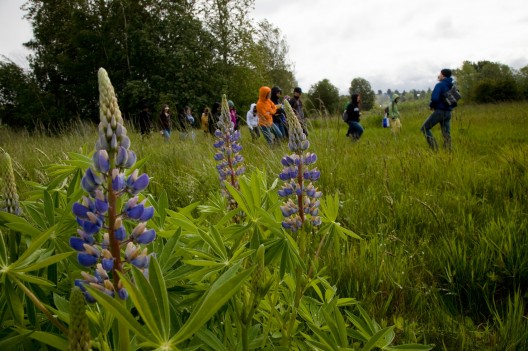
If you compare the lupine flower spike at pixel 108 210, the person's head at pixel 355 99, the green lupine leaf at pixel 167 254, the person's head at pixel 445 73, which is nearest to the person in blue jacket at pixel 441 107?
the person's head at pixel 445 73

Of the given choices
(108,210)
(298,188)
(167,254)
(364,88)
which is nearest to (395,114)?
(298,188)

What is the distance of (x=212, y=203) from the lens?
1.70m

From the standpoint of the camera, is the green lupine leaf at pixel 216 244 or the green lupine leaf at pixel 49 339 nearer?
the green lupine leaf at pixel 49 339

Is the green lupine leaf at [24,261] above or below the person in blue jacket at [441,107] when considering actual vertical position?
below

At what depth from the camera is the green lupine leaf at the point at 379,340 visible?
851 mm

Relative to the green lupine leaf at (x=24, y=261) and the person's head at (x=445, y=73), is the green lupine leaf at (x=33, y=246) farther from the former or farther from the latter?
the person's head at (x=445, y=73)

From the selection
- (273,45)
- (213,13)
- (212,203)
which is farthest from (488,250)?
(273,45)

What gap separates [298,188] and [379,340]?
549mm

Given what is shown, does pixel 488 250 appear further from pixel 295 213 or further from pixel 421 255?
pixel 295 213

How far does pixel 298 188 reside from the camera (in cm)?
128

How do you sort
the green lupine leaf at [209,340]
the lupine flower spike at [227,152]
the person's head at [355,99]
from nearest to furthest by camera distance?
the green lupine leaf at [209,340]
the lupine flower spike at [227,152]
the person's head at [355,99]

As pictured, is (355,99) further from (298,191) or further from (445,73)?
(298,191)

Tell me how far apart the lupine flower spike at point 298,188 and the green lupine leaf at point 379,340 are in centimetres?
42

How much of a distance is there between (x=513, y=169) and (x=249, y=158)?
2.63m
